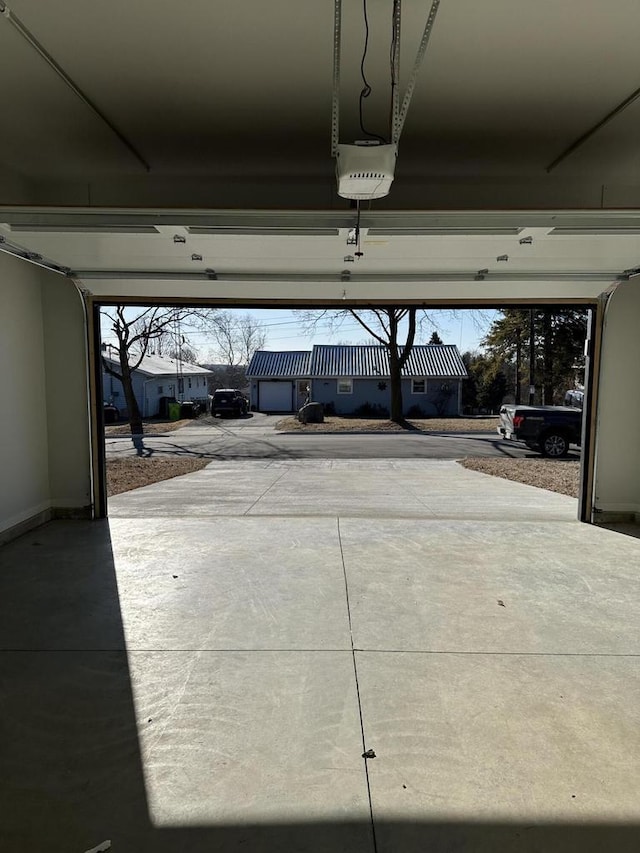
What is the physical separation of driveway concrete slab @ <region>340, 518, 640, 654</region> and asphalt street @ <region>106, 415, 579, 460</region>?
805cm

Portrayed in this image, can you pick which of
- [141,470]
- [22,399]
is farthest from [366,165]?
[141,470]

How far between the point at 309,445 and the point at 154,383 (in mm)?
17345

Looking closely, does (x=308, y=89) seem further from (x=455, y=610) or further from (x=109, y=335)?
(x=109, y=335)

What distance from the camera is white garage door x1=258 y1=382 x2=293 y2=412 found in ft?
95.7

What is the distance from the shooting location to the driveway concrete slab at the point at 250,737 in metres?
1.64

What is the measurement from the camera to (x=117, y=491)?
7895mm

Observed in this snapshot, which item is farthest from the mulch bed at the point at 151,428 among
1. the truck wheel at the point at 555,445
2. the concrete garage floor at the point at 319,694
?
the concrete garage floor at the point at 319,694

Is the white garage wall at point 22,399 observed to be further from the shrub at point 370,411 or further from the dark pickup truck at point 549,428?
the shrub at point 370,411

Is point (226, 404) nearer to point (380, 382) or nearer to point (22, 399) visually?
point (380, 382)

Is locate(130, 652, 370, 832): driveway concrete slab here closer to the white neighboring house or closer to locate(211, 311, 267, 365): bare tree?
the white neighboring house


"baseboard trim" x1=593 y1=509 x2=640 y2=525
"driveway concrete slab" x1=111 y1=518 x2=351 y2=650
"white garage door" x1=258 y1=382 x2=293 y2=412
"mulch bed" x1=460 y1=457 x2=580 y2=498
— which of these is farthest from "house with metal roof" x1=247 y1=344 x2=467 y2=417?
"driveway concrete slab" x1=111 y1=518 x2=351 y2=650

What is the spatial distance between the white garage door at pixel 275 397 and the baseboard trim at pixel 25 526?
24.2 meters

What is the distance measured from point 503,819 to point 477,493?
608cm

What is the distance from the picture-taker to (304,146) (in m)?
3.93
